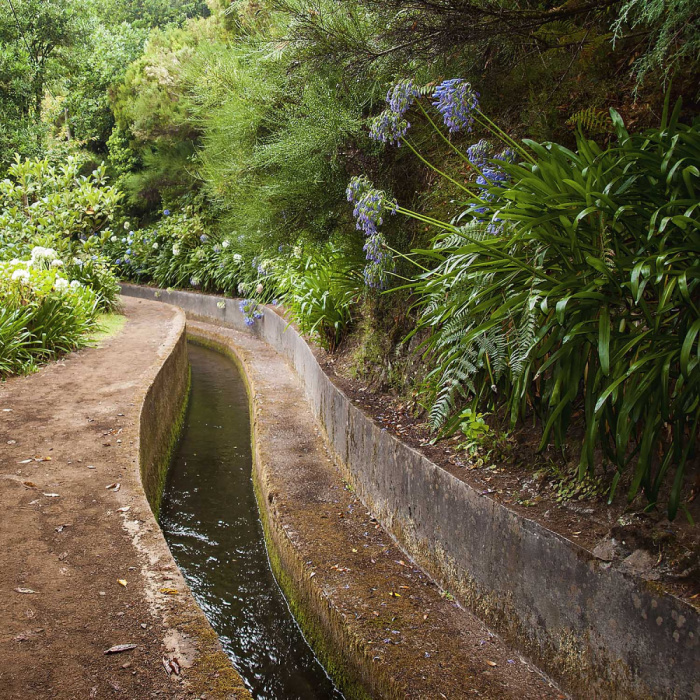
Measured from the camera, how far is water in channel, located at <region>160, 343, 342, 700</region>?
293cm

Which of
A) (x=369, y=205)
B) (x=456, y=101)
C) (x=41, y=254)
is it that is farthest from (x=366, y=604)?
(x=41, y=254)

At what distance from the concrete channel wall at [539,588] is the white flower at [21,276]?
4535mm

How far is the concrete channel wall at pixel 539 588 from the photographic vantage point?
1.80 meters

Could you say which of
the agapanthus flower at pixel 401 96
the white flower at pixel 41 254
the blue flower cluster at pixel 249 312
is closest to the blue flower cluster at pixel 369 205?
the agapanthus flower at pixel 401 96

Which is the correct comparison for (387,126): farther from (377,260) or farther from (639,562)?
(639,562)

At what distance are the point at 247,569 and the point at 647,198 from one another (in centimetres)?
291

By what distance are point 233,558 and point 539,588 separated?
2243 millimetres

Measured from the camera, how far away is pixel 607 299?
2146mm

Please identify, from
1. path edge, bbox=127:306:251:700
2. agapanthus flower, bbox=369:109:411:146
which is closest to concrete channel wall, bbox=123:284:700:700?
path edge, bbox=127:306:251:700

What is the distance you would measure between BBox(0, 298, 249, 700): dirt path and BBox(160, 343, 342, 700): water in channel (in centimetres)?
66

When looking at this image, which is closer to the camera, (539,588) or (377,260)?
(539,588)

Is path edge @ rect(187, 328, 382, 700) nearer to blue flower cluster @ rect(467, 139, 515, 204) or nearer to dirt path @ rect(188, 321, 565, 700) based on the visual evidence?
dirt path @ rect(188, 321, 565, 700)

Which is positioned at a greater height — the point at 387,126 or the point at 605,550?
the point at 387,126

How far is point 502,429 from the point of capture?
9.68 ft
